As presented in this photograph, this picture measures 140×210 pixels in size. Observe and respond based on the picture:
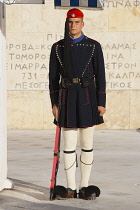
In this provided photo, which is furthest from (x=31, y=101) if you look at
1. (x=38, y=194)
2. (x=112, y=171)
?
(x=38, y=194)

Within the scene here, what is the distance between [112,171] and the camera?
34.9 feet

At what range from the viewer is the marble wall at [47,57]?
1961cm

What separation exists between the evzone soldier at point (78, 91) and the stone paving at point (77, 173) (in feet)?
1.37

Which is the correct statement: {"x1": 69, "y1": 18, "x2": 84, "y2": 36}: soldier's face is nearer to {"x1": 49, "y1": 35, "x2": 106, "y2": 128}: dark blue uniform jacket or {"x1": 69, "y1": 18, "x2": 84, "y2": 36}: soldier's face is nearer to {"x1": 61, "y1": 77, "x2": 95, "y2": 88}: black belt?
{"x1": 49, "y1": 35, "x2": 106, "y2": 128}: dark blue uniform jacket

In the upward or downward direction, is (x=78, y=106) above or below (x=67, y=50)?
below

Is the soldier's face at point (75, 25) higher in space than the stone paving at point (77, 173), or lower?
higher

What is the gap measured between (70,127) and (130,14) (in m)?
12.2

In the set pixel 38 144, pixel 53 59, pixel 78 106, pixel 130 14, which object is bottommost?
pixel 38 144

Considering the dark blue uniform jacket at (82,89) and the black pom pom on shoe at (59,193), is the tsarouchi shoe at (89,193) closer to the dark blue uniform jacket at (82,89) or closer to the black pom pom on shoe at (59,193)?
the black pom pom on shoe at (59,193)

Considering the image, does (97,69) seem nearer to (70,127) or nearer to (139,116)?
(70,127)

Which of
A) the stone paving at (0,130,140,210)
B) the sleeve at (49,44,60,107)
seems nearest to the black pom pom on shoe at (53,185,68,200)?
the stone paving at (0,130,140,210)

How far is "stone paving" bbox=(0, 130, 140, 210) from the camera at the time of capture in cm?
776

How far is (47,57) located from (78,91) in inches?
457

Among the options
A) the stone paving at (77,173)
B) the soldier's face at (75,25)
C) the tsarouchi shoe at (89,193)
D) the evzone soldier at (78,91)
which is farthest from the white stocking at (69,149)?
the soldier's face at (75,25)
